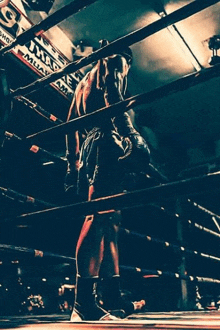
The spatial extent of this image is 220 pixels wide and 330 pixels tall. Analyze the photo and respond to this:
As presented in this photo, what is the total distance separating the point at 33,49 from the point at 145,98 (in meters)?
2.91

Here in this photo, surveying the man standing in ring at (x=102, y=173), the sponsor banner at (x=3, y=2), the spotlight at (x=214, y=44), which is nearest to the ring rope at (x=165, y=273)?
the man standing in ring at (x=102, y=173)

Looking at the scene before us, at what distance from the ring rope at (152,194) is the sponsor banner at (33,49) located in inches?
105

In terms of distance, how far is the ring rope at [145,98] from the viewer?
1.00 m

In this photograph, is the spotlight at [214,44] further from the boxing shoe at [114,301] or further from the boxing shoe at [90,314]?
the boxing shoe at [90,314]

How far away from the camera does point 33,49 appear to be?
3.58m

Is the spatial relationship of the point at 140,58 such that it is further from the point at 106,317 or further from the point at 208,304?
the point at 106,317

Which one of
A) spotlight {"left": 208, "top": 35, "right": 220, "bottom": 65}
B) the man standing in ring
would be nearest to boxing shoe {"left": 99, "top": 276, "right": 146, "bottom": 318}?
the man standing in ring

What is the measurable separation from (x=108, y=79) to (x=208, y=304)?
358 centimetres

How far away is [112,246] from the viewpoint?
177cm


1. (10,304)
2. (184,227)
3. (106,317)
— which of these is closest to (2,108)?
(106,317)

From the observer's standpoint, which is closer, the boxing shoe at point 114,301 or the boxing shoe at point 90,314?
the boxing shoe at point 90,314

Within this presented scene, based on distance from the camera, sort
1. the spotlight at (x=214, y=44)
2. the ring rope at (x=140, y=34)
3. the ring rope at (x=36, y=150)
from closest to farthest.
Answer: the ring rope at (x=140, y=34) < the ring rope at (x=36, y=150) < the spotlight at (x=214, y=44)

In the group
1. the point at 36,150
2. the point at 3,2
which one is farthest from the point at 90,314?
the point at 3,2

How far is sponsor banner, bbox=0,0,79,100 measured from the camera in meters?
3.25
